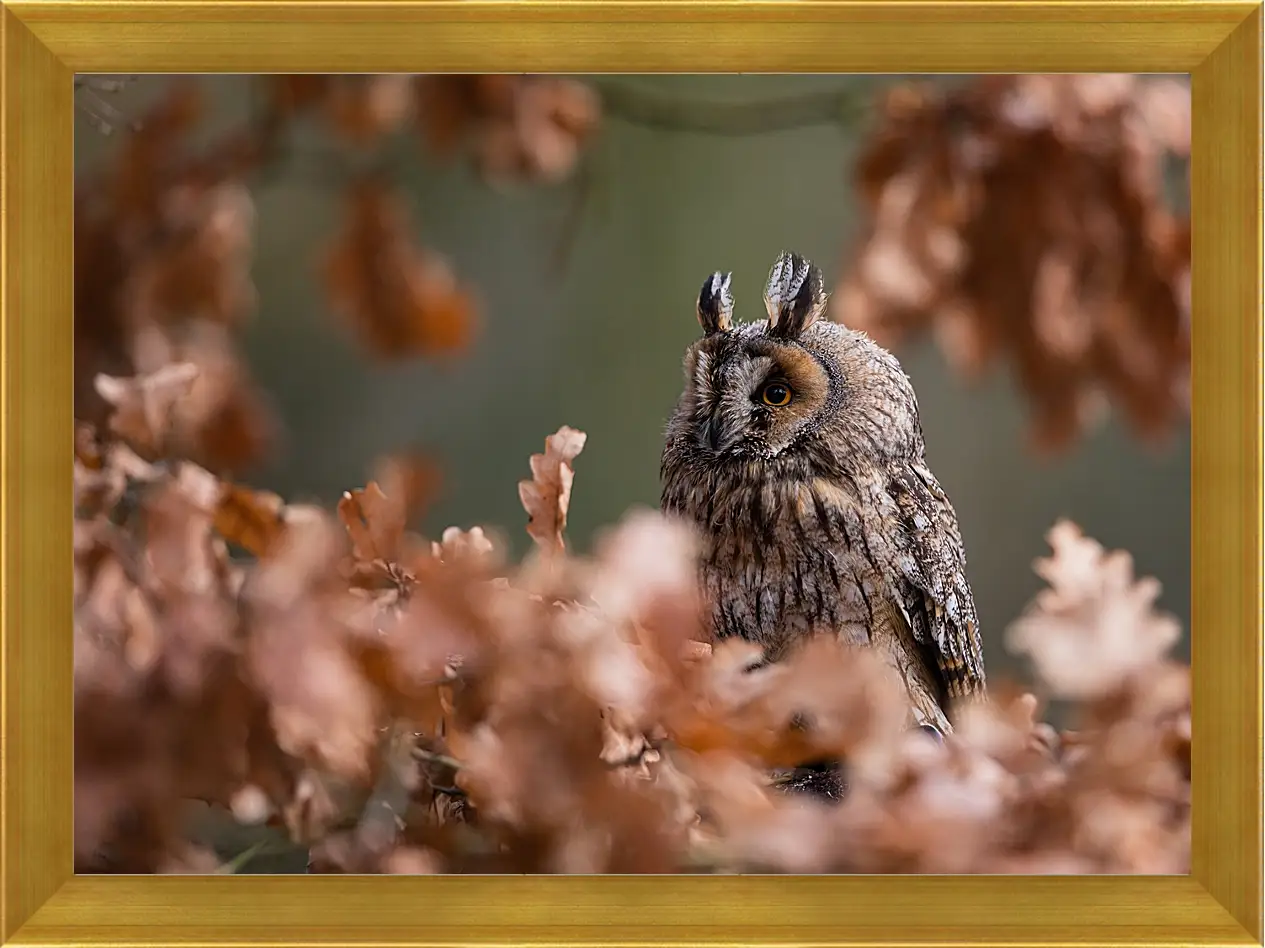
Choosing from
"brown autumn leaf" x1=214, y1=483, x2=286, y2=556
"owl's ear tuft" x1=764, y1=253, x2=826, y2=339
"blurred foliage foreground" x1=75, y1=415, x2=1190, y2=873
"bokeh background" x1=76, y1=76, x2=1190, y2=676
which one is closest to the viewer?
"blurred foliage foreground" x1=75, y1=415, x2=1190, y2=873

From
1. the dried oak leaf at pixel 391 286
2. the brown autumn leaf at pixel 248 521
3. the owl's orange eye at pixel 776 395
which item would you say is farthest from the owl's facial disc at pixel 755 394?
the brown autumn leaf at pixel 248 521

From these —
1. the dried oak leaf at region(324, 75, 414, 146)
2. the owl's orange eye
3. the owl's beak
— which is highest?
the dried oak leaf at region(324, 75, 414, 146)

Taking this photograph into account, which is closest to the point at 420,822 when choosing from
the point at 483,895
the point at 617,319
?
the point at 483,895

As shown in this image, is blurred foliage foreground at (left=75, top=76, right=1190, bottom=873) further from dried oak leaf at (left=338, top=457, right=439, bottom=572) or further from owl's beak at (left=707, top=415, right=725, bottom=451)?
owl's beak at (left=707, top=415, right=725, bottom=451)

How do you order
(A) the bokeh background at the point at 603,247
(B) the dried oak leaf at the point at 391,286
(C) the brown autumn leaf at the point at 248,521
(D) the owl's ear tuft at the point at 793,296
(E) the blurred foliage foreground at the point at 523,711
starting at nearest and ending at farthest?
(E) the blurred foliage foreground at the point at 523,711, (C) the brown autumn leaf at the point at 248,521, (A) the bokeh background at the point at 603,247, (D) the owl's ear tuft at the point at 793,296, (B) the dried oak leaf at the point at 391,286

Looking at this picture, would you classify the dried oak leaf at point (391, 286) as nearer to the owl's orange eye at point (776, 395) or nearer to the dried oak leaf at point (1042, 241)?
the owl's orange eye at point (776, 395)

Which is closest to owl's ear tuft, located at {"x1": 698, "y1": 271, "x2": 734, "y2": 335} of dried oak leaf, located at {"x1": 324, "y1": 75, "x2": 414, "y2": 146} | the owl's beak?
the owl's beak
